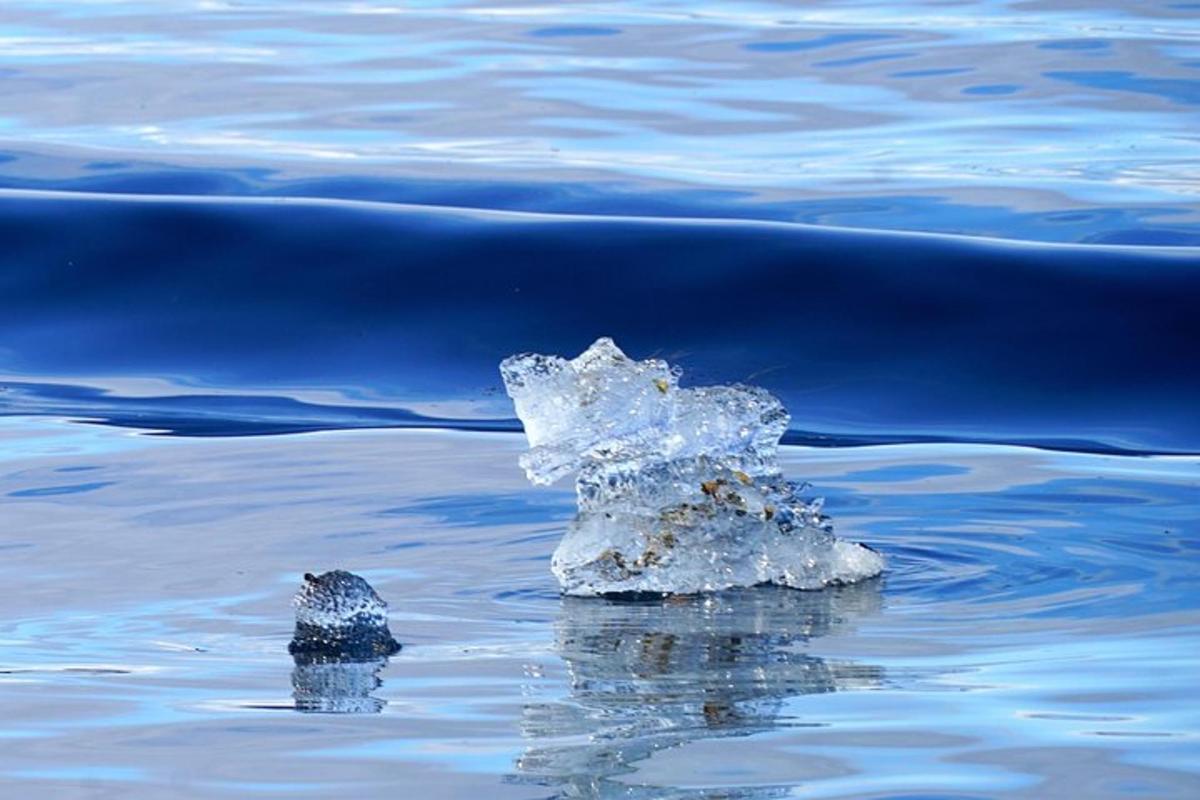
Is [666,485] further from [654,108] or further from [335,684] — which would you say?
A: [654,108]

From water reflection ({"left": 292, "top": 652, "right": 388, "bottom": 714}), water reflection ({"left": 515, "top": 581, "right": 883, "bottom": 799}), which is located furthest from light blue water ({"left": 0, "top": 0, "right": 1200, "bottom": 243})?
water reflection ({"left": 292, "top": 652, "right": 388, "bottom": 714})

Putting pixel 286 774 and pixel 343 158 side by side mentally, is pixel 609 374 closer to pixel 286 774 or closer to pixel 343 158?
pixel 286 774

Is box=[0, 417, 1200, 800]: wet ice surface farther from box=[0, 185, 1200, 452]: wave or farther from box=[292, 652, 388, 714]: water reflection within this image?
box=[0, 185, 1200, 452]: wave

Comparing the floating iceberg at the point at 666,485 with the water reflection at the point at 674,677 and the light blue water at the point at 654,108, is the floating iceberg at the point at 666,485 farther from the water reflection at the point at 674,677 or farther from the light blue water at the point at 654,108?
the light blue water at the point at 654,108

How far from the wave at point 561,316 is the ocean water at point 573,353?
0.05 ft

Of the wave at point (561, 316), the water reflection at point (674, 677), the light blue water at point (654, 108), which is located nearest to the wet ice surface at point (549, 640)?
the water reflection at point (674, 677)

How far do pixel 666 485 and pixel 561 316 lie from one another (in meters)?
2.50

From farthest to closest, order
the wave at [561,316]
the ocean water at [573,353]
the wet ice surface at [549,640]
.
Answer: the wave at [561,316]
the ocean water at [573,353]
the wet ice surface at [549,640]

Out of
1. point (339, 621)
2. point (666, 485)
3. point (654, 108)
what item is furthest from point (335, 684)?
point (654, 108)

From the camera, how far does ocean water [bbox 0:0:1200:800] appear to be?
243 cm

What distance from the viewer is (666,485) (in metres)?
3.32

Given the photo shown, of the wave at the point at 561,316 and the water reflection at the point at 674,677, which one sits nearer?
the water reflection at the point at 674,677

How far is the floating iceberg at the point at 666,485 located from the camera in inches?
128

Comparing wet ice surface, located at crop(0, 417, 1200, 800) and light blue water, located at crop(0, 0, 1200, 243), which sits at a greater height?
light blue water, located at crop(0, 0, 1200, 243)
